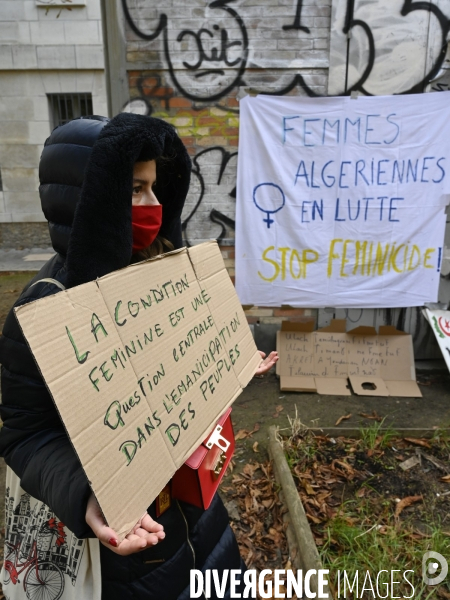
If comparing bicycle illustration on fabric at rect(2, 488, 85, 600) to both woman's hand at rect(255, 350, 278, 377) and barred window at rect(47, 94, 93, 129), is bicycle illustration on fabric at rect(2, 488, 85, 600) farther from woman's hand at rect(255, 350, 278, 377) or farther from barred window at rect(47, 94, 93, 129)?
barred window at rect(47, 94, 93, 129)

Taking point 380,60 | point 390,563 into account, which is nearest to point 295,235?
point 380,60

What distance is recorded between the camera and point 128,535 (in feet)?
3.13

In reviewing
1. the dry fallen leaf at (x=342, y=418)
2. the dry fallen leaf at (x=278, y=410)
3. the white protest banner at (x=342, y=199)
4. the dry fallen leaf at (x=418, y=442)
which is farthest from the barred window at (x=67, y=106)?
the dry fallen leaf at (x=418, y=442)

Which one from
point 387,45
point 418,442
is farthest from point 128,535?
point 387,45

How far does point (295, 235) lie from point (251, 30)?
171 centimetres

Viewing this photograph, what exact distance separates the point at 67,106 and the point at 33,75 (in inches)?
35.3

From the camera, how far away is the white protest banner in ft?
12.5

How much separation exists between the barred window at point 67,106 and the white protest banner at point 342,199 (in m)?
8.06

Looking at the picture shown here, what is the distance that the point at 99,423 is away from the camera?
952 mm

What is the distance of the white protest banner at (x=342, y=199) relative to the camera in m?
3.82

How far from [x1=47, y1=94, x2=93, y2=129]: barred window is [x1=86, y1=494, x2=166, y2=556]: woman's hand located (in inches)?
429

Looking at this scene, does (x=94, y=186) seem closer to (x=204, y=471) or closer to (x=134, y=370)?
(x=134, y=370)

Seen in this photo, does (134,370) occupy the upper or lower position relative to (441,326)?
upper

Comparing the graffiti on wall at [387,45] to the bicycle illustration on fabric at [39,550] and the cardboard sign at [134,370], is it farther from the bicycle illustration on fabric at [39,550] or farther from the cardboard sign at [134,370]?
the bicycle illustration on fabric at [39,550]
